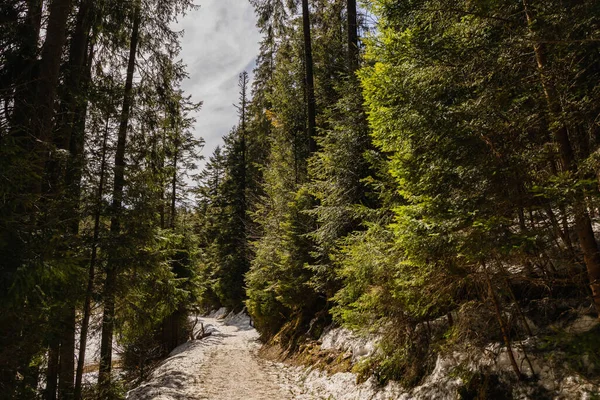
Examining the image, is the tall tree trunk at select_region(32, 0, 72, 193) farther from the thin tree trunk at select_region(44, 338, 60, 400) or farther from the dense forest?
the thin tree trunk at select_region(44, 338, 60, 400)

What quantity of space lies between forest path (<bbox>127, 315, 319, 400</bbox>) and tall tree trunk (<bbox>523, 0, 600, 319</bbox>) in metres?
6.86

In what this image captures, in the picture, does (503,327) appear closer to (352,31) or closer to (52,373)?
(52,373)

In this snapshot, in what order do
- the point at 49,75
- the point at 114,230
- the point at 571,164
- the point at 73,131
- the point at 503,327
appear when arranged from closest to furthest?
1. the point at 571,164
2. the point at 503,327
3. the point at 49,75
4. the point at 73,131
5. the point at 114,230

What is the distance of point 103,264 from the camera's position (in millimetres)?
8281

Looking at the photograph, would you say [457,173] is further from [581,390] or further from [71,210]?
[71,210]

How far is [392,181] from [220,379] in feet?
27.7

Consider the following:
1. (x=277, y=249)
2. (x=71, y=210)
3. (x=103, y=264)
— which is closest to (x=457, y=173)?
(x=71, y=210)

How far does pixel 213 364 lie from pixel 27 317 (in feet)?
30.6

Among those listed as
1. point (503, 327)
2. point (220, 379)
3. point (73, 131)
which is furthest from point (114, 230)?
point (503, 327)

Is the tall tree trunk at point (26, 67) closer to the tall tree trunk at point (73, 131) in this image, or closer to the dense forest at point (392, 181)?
the dense forest at point (392, 181)

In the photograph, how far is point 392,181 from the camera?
282 inches

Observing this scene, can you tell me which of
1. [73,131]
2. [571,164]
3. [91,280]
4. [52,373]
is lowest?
[52,373]

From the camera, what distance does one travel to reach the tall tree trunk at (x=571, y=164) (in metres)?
3.83

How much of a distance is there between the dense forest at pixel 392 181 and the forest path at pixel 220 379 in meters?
1.75
